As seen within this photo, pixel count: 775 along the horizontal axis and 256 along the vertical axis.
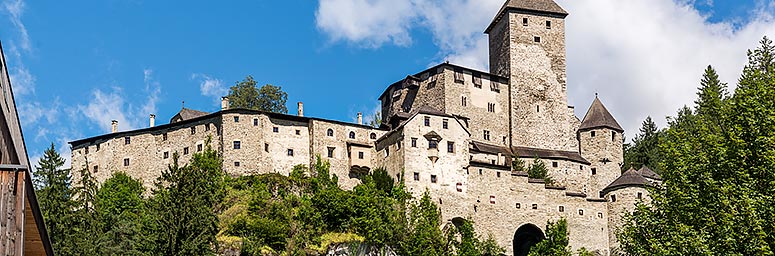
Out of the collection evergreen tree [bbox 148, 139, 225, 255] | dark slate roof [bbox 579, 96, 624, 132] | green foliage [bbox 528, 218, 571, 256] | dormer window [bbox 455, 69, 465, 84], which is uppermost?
dormer window [bbox 455, 69, 465, 84]

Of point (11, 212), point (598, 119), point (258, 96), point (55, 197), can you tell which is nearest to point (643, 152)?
point (598, 119)

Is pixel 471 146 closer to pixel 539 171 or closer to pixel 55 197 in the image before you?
pixel 539 171

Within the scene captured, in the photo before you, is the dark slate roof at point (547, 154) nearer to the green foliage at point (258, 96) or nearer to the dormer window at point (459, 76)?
the dormer window at point (459, 76)

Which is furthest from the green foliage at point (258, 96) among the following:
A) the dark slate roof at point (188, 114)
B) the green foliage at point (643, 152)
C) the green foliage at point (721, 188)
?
the green foliage at point (721, 188)

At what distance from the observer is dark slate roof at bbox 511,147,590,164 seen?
73644 mm

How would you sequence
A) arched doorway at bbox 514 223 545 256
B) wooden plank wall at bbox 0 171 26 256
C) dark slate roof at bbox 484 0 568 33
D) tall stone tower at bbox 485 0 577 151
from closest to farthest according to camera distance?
wooden plank wall at bbox 0 171 26 256 < arched doorway at bbox 514 223 545 256 < tall stone tower at bbox 485 0 577 151 < dark slate roof at bbox 484 0 568 33

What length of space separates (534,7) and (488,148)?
14643 mm

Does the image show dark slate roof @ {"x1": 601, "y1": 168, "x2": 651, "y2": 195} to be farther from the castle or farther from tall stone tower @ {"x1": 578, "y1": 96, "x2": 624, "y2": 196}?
tall stone tower @ {"x1": 578, "y1": 96, "x2": 624, "y2": 196}

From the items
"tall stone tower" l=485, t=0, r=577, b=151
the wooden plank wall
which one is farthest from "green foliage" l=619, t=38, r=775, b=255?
"tall stone tower" l=485, t=0, r=577, b=151

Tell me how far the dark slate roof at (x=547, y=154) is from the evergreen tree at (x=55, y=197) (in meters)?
31.5

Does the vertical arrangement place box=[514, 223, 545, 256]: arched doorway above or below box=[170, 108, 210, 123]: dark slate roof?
below

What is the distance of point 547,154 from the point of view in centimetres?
7450

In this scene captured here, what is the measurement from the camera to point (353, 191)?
6353 cm

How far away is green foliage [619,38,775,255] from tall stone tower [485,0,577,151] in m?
40.5
